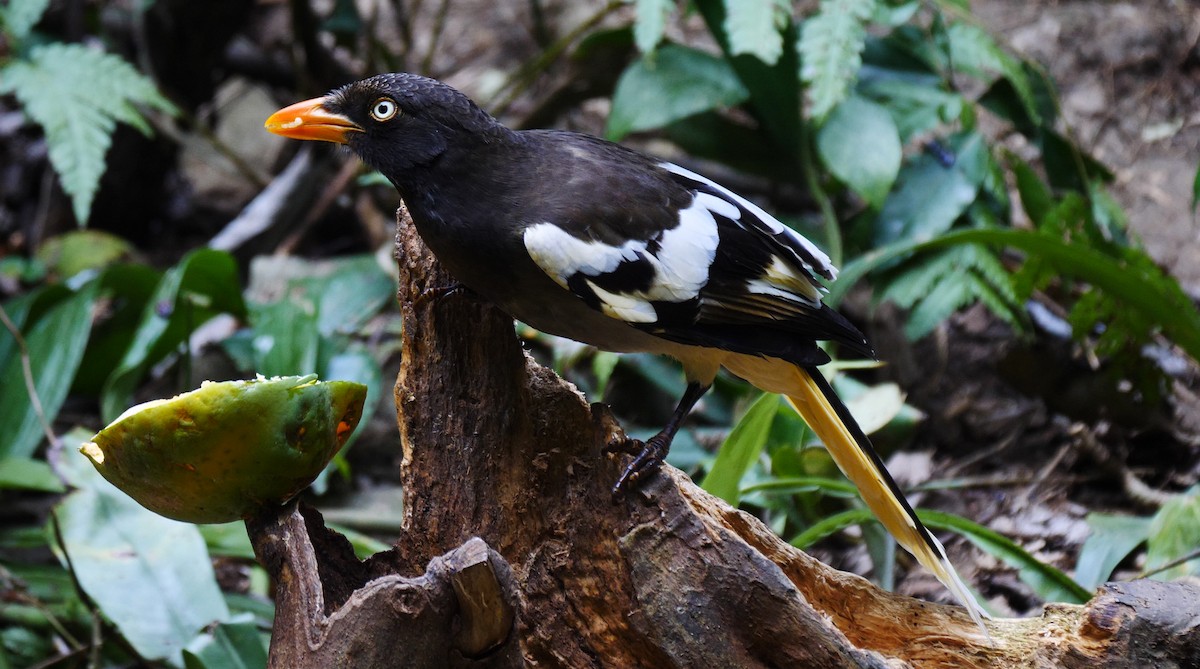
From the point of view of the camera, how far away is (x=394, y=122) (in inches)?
76.3

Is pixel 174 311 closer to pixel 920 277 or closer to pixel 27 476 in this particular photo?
pixel 27 476

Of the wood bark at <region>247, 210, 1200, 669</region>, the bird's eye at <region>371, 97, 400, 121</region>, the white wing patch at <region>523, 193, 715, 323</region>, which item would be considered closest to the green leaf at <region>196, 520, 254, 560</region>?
the wood bark at <region>247, 210, 1200, 669</region>

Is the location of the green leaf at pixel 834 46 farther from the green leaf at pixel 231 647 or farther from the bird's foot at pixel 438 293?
the green leaf at pixel 231 647

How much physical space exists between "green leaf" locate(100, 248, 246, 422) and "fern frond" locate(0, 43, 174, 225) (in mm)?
344

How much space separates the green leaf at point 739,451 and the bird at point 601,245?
0.93 ft

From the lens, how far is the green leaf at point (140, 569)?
2.44m

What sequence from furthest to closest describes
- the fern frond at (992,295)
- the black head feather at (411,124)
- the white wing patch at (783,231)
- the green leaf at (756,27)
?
the fern frond at (992,295), the green leaf at (756,27), the white wing patch at (783,231), the black head feather at (411,124)

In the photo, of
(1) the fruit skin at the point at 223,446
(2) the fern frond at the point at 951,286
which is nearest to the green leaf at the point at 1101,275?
(2) the fern frond at the point at 951,286

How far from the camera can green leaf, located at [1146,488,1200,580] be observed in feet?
7.97

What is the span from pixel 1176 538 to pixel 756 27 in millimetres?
1695

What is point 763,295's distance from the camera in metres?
1.98

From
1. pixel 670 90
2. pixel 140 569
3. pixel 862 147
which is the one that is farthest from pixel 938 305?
pixel 140 569

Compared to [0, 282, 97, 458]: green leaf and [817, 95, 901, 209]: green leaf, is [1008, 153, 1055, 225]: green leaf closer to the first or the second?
[817, 95, 901, 209]: green leaf

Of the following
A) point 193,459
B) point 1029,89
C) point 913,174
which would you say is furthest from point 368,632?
point 1029,89
